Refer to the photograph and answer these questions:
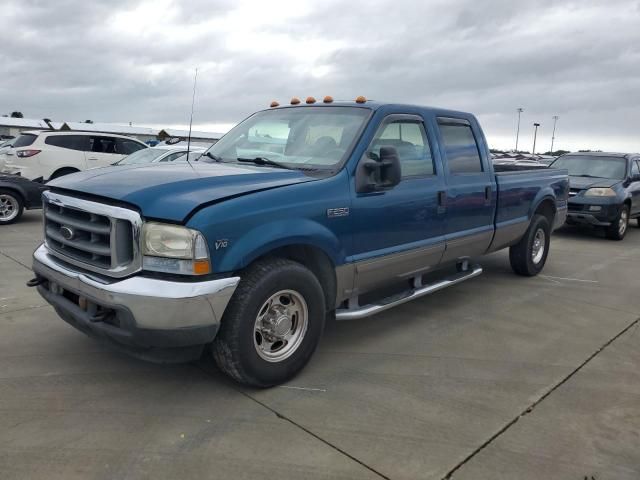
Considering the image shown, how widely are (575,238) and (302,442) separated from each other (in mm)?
9500

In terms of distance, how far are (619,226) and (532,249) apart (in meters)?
4.93

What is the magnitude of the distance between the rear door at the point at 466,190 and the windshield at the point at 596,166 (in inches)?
282

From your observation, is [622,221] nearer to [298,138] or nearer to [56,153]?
[298,138]

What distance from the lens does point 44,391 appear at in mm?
3459

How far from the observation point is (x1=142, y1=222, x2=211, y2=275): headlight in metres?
2.97

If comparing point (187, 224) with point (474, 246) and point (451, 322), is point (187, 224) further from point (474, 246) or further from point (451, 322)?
point (474, 246)

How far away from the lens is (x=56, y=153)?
12.7 meters

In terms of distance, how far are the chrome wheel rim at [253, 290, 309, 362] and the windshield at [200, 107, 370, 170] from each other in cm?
104

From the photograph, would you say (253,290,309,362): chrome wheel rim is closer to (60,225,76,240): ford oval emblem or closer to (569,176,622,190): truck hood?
(60,225,76,240): ford oval emblem

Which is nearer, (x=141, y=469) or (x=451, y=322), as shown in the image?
(x=141, y=469)

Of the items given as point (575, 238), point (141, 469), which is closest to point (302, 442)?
point (141, 469)

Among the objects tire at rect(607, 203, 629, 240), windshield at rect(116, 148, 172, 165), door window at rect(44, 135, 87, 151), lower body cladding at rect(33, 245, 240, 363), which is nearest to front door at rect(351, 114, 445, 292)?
lower body cladding at rect(33, 245, 240, 363)

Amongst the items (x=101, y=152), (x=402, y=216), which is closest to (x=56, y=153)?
(x=101, y=152)

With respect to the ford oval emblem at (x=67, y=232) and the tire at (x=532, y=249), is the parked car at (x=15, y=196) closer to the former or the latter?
the ford oval emblem at (x=67, y=232)
